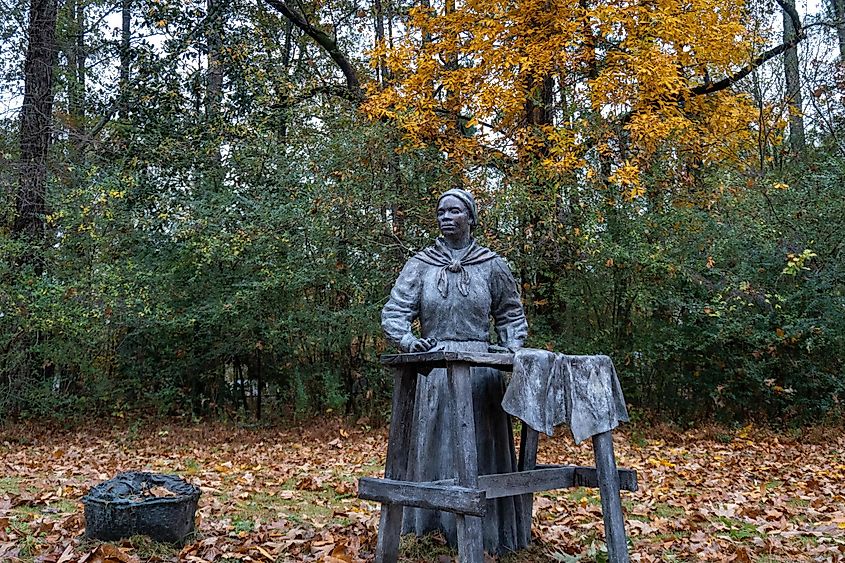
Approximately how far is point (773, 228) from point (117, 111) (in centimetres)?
1111

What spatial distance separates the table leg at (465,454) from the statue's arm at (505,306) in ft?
3.23

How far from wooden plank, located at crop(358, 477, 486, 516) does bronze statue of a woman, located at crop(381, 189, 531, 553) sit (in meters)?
0.39

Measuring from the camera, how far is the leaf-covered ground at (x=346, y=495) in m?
5.21

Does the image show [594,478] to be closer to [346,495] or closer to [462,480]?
[462,480]

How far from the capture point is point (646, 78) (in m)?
11.2

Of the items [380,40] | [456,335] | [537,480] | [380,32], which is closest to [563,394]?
[537,480]

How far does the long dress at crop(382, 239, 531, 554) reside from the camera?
4.94m

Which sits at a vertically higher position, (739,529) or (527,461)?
(527,461)

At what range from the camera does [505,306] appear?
5.37m

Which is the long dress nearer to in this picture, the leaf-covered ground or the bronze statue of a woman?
the bronze statue of a woman

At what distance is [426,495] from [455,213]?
187cm

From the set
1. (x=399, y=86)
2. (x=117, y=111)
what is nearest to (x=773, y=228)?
(x=399, y=86)

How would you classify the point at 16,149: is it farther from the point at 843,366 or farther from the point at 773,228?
the point at 843,366

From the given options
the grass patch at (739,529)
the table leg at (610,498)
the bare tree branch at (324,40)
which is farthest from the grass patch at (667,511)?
the bare tree branch at (324,40)
